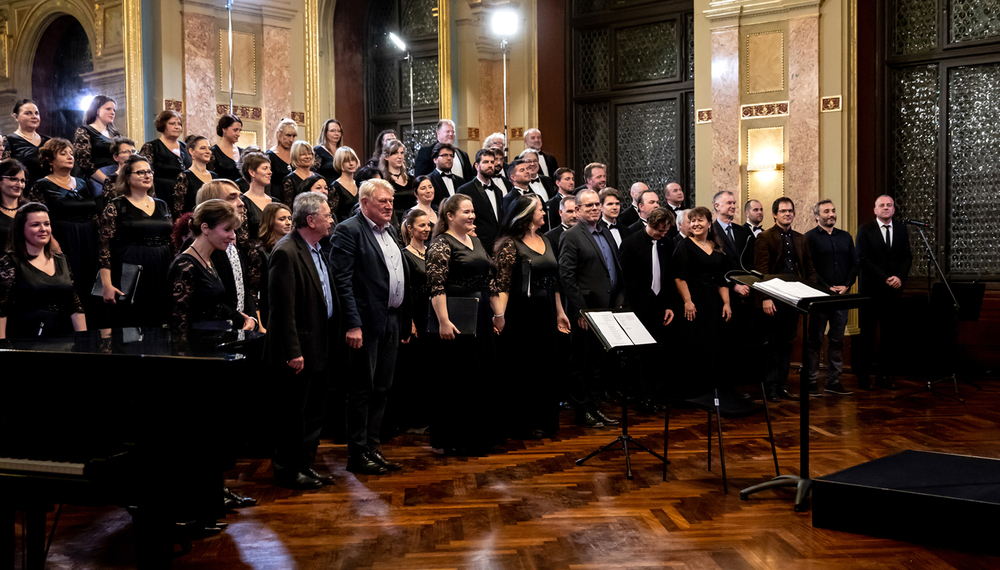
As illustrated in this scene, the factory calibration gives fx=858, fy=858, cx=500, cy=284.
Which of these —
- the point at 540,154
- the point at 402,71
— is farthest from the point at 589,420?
the point at 402,71

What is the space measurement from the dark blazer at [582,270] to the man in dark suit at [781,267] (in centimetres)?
169

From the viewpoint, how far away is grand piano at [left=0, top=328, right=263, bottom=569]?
2.47m

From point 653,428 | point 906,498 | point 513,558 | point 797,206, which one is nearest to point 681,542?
point 513,558

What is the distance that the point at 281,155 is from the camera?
6.30m

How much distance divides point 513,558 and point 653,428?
2548 mm

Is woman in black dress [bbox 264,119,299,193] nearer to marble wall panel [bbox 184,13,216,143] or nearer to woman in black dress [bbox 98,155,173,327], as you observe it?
woman in black dress [bbox 98,155,173,327]

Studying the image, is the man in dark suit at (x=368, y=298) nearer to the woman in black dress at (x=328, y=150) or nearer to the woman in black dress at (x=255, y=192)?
the woman in black dress at (x=255, y=192)

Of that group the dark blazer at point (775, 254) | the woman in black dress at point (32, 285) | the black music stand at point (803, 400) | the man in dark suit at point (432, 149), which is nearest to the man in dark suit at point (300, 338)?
the woman in black dress at point (32, 285)

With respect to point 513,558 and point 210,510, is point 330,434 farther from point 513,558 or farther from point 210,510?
point 513,558

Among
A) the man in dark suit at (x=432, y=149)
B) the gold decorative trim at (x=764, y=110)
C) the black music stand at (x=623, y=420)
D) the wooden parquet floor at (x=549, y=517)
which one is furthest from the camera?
the gold decorative trim at (x=764, y=110)

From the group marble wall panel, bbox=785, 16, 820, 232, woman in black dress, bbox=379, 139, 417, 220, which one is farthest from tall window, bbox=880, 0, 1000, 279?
woman in black dress, bbox=379, 139, 417, 220

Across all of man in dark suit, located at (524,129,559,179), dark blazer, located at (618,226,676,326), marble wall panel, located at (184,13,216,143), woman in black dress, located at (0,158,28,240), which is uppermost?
marble wall panel, located at (184,13,216,143)

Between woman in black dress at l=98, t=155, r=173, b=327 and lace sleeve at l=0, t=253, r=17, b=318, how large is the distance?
28.3 inches

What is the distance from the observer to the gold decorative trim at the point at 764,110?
8.24 metres
